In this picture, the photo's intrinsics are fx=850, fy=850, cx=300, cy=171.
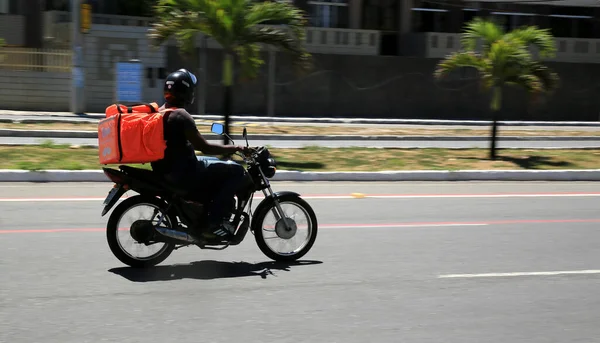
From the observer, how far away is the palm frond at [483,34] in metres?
17.4

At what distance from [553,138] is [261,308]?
19.0 m

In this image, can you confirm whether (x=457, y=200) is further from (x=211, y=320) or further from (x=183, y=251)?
(x=211, y=320)

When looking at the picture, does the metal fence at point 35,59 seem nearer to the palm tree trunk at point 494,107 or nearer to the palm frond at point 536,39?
the palm tree trunk at point 494,107

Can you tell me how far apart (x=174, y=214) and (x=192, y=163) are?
1.58ft

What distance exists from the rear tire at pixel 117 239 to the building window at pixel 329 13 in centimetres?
3029

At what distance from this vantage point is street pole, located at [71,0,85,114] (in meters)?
26.6

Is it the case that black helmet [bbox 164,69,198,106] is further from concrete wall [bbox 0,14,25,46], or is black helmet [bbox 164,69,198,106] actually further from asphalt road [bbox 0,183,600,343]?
concrete wall [bbox 0,14,25,46]

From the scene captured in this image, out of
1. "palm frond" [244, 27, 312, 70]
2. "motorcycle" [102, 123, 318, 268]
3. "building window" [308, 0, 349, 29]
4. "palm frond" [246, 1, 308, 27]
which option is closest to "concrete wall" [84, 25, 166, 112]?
"building window" [308, 0, 349, 29]

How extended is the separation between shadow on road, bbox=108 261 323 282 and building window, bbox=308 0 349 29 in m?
30.1

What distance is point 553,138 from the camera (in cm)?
2366

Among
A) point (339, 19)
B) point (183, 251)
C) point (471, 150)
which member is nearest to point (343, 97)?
point (339, 19)

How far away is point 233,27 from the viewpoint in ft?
53.4

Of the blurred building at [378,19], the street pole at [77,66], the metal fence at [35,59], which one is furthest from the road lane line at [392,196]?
the blurred building at [378,19]

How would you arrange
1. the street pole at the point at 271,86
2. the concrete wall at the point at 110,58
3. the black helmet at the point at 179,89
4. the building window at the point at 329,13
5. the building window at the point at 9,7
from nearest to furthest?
the black helmet at the point at 179,89 < the concrete wall at the point at 110,58 < the street pole at the point at 271,86 < the building window at the point at 9,7 < the building window at the point at 329,13
